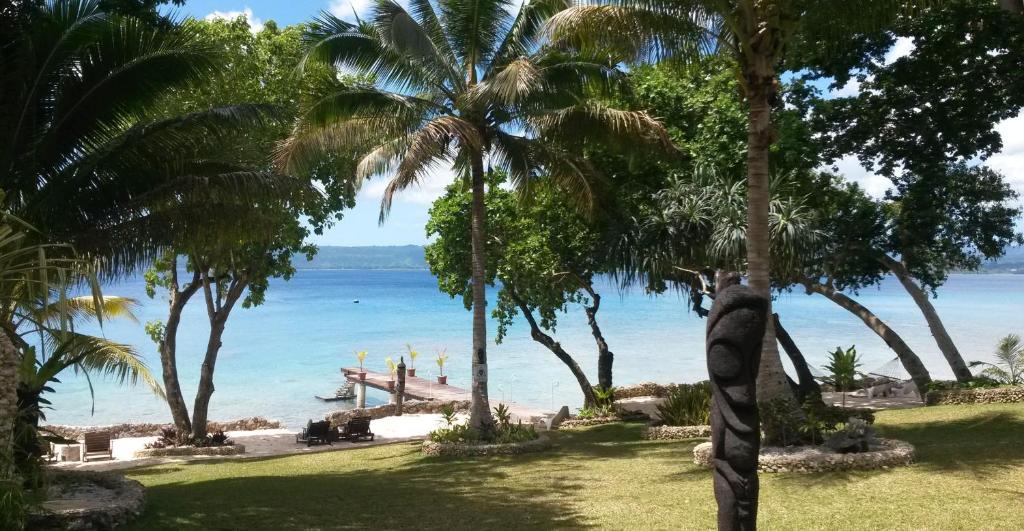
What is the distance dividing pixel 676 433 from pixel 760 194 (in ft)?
18.0

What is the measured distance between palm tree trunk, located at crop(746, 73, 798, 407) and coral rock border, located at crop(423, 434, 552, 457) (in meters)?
4.69

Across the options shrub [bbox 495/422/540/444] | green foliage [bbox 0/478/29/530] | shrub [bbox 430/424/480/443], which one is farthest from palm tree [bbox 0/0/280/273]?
shrub [bbox 495/422/540/444]

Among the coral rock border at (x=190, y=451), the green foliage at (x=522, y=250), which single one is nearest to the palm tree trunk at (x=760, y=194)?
the green foliage at (x=522, y=250)

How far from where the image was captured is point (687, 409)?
15773mm

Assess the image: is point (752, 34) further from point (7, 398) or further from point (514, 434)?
point (7, 398)

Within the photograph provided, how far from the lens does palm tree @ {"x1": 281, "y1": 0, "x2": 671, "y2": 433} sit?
14227 mm

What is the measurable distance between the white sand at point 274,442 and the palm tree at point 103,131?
6.74m

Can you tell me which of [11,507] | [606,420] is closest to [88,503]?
[11,507]

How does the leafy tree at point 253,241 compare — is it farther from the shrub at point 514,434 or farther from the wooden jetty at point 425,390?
the wooden jetty at point 425,390

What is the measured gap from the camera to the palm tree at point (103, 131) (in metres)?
11.4

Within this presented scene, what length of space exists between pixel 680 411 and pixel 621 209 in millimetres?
5026

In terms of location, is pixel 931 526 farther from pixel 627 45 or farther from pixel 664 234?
pixel 664 234

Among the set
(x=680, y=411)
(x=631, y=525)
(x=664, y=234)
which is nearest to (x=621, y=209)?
(x=664, y=234)

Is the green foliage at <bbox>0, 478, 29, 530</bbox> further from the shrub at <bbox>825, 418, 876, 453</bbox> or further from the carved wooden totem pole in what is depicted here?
the shrub at <bbox>825, 418, 876, 453</bbox>
